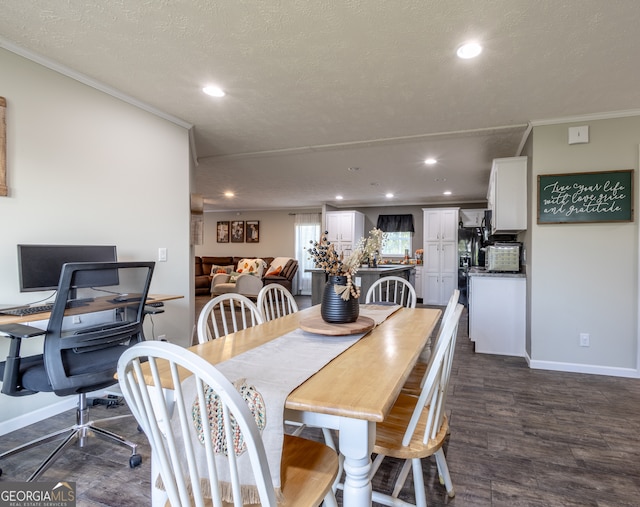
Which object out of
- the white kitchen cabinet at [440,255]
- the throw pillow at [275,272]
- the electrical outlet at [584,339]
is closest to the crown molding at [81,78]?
the electrical outlet at [584,339]

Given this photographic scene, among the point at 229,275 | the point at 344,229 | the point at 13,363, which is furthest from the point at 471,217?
the point at 13,363

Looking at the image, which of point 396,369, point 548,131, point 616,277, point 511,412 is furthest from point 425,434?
point 548,131

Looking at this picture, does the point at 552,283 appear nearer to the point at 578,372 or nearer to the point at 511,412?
the point at 578,372

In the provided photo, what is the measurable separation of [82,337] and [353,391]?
57.6 inches

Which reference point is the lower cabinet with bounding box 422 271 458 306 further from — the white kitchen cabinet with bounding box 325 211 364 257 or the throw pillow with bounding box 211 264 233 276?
the throw pillow with bounding box 211 264 233 276

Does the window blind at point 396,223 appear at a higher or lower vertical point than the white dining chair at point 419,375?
higher

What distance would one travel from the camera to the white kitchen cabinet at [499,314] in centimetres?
379

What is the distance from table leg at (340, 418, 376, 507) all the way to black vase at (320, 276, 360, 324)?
84cm

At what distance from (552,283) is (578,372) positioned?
846 millimetres

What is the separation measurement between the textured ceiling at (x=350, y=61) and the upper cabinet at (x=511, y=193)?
29 cm

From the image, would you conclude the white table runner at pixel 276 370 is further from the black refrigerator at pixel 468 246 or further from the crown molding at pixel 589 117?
the black refrigerator at pixel 468 246

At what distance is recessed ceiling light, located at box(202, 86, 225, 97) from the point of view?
8.72ft

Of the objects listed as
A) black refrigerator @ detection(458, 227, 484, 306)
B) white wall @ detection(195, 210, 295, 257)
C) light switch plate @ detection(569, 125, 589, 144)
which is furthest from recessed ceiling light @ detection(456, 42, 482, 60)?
white wall @ detection(195, 210, 295, 257)

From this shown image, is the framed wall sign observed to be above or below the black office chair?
above
